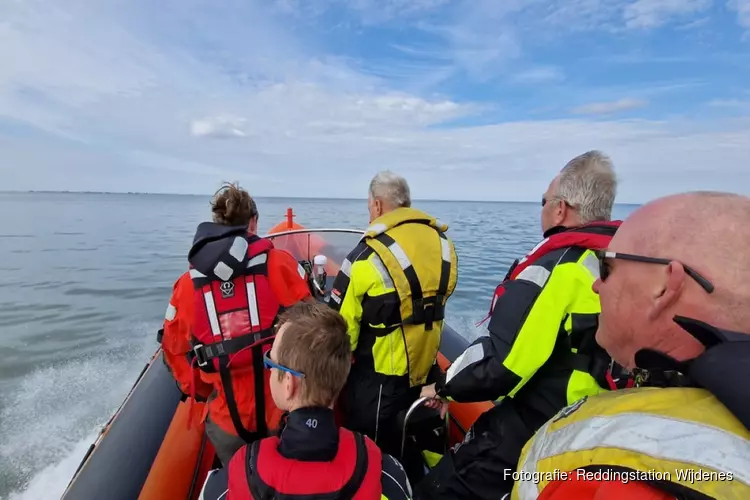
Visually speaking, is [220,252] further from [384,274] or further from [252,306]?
[384,274]

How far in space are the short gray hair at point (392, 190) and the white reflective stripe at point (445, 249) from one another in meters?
0.28

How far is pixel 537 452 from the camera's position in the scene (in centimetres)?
71

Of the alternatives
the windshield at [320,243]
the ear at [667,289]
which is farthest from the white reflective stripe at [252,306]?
the windshield at [320,243]

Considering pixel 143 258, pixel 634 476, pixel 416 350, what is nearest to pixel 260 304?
pixel 416 350

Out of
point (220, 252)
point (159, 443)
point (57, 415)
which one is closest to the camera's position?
point (220, 252)

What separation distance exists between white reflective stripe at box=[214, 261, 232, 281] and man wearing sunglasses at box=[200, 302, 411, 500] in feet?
1.53

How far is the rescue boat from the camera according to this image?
1900mm

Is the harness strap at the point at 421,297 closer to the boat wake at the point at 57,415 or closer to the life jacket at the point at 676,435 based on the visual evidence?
the life jacket at the point at 676,435

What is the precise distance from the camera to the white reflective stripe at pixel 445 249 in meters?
1.90

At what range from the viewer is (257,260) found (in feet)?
5.52

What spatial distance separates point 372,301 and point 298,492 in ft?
3.04

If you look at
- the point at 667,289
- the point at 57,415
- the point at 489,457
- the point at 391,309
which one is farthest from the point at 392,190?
the point at 57,415

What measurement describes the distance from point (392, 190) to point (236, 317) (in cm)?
96

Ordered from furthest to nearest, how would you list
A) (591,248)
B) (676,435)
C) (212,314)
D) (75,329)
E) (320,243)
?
1. (75,329)
2. (320,243)
3. (212,314)
4. (591,248)
5. (676,435)
